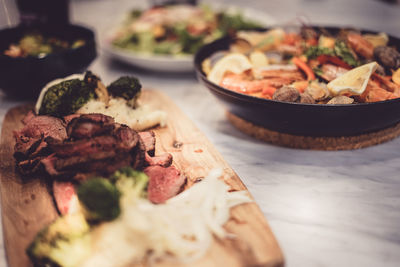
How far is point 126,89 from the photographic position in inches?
70.9

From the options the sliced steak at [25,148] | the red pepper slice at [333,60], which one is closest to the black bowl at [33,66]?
the sliced steak at [25,148]

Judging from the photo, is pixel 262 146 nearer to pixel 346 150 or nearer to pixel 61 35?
pixel 346 150

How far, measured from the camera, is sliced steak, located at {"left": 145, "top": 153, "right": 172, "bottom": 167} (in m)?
1.44

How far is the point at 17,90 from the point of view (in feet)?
7.07

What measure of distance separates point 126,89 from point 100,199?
893 millimetres

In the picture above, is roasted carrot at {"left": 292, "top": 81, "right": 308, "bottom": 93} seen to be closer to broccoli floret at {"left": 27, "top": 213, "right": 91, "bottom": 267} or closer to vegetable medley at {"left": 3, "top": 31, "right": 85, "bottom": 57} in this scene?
broccoli floret at {"left": 27, "top": 213, "right": 91, "bottom": 267}

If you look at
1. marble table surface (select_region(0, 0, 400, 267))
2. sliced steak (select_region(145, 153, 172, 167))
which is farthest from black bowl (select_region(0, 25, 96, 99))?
sliced steak (select_region(145, 153, 172, 167))

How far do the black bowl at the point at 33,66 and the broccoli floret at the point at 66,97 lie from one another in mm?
374

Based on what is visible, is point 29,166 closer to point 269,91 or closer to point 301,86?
point 269,91

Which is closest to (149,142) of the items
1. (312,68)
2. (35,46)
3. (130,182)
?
(130,182)

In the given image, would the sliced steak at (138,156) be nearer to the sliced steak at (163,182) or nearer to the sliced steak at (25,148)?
the sliced steak at (163,182)

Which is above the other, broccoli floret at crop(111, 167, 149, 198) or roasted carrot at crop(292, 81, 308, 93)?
roasted carrot at crop(292, 81, 308, 93)

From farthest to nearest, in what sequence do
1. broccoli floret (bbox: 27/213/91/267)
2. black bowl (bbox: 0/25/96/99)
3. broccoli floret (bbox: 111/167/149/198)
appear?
black bowl (bbox: 0/25/96/99), broccoli floret (bbox: 111/167/149/198), broccoli floret (bbox: 27/213/91/267)

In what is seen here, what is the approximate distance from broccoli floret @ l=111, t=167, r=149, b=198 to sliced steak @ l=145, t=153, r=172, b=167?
0.24 metres
